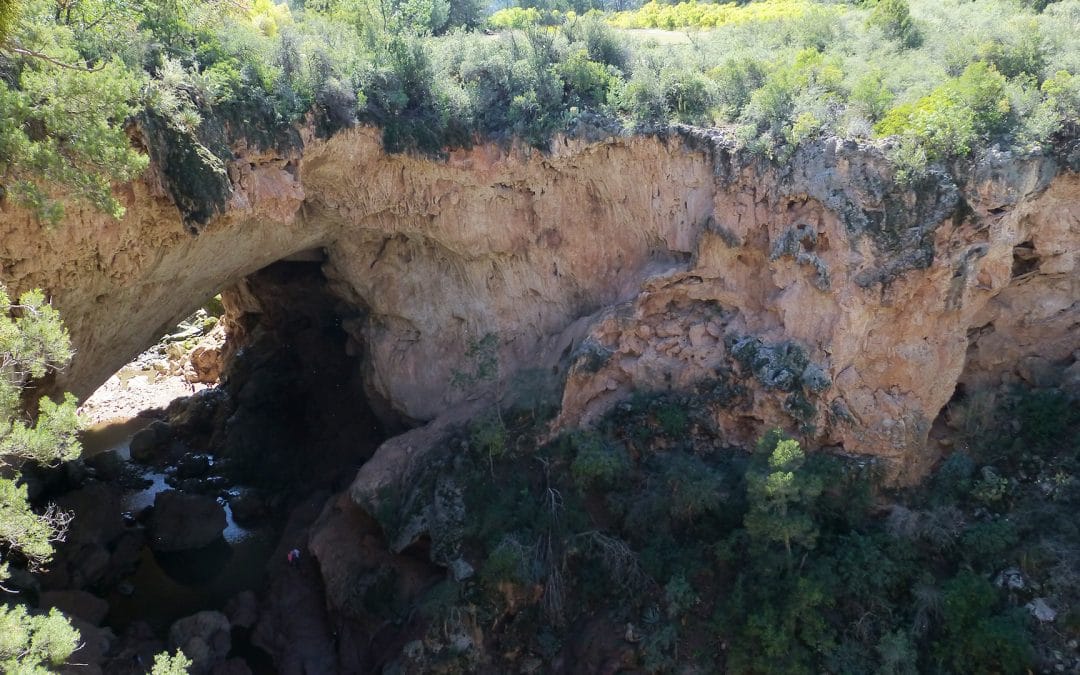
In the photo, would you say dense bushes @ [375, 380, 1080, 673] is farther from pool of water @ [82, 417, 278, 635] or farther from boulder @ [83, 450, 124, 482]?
boulder @ [83, 450, 124, 482]

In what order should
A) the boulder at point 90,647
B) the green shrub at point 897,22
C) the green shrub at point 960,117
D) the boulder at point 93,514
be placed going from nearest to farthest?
the green shrub at point 960,117, the boulder at point 90,647, the green shrub at point 897,22, the boulder at point 93,514

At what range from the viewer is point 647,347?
14.3 m

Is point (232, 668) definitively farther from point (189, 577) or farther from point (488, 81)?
point (488, 81)

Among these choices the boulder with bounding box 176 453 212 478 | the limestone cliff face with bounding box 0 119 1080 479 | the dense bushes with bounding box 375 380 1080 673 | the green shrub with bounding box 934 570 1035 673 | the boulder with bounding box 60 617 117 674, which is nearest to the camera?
the green shrub with bounding box 934 570 1035 673

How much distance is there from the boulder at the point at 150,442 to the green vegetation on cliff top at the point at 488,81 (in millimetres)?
12122

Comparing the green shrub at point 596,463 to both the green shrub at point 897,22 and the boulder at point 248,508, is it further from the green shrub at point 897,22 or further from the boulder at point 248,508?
the green shrub at point 897,22

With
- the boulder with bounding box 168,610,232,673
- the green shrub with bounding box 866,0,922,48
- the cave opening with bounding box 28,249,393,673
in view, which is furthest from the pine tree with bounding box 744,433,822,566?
the boulder with bounding box 168,610,232,673

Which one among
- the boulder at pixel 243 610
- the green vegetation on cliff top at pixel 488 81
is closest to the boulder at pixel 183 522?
the boulder at pixel 243 610

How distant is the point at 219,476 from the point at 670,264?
13.0m

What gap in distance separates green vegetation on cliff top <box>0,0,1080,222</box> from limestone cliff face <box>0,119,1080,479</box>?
54cm

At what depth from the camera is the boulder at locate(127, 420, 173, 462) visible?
21.1m

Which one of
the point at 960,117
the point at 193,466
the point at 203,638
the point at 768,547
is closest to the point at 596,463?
the point at 768,547

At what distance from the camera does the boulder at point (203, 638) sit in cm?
1327

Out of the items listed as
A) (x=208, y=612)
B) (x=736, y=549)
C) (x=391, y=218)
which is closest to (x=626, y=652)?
(x=736, y=549)
